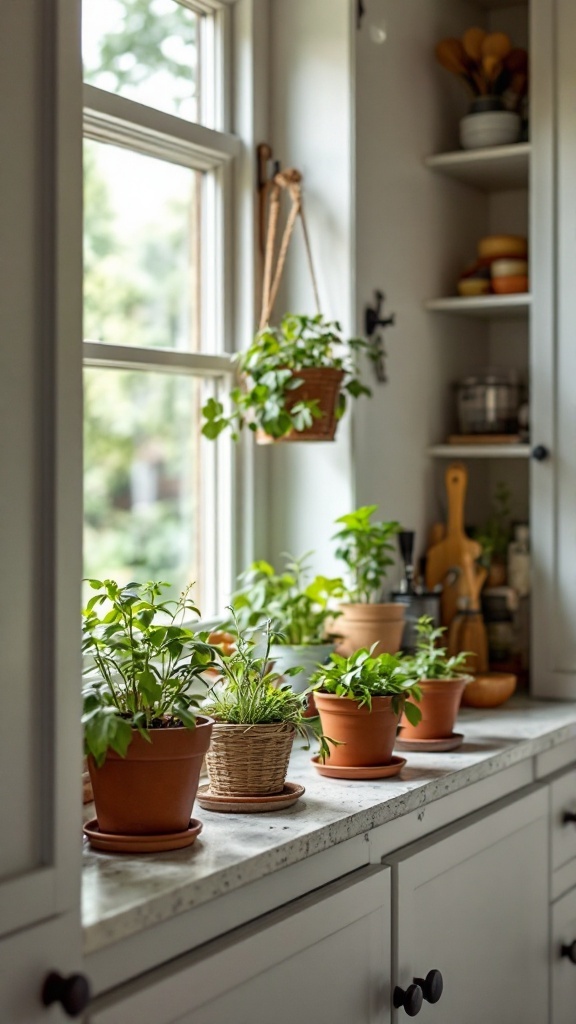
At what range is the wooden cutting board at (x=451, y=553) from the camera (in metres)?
2.79

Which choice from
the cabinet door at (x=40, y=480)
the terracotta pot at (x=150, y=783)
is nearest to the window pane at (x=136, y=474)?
the terracotta pot at (x=150, y=783)

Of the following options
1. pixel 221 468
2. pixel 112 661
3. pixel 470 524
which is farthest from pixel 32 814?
pixel 470 524

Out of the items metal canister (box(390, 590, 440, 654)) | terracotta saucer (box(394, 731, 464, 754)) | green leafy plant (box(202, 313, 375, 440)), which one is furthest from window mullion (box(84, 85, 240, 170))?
terracotta saucer (box(394, 731, 464, 754))

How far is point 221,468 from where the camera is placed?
8.30ft

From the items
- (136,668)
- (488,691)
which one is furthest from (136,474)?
(136,668)

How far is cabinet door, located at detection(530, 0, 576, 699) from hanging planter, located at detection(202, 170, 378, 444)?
50 cm

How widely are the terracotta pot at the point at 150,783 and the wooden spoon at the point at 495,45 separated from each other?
77.0 inches

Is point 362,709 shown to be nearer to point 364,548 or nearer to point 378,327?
point 364,548

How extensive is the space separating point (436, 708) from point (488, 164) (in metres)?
1.39

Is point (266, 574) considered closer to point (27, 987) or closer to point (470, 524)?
point (470, 524)

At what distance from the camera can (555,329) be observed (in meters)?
2.69

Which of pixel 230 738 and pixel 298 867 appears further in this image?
pixel 230 738

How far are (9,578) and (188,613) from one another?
3.96 feet

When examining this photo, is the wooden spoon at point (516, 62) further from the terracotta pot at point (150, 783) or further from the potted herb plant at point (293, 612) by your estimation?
the terracotta pot at point (150, 783)
